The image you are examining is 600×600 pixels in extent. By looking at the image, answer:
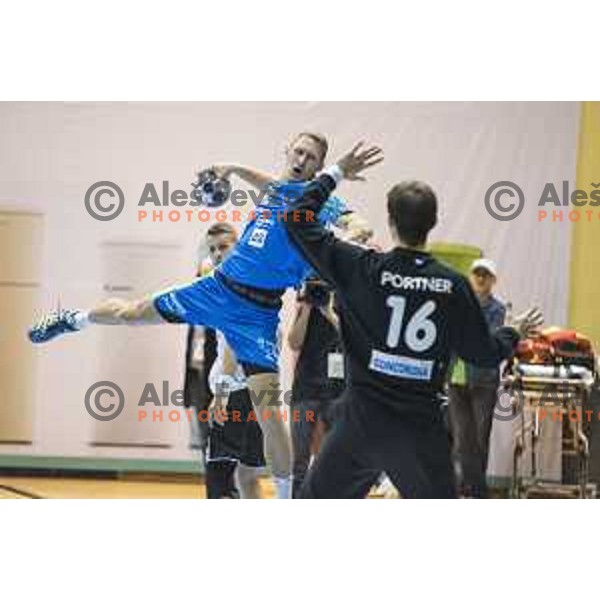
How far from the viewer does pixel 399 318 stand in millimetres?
3854

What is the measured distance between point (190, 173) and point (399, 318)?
3137mm

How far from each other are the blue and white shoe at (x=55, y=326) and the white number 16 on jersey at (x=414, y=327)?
7.86ft

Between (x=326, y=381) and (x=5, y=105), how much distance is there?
2.56 metres

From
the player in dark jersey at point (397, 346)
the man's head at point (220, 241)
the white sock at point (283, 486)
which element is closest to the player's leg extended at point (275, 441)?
the white sock at point (283, 486)

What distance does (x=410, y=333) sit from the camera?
3.86 metres

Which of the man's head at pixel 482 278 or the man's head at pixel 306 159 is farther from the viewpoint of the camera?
the man's head at pixel 482 278

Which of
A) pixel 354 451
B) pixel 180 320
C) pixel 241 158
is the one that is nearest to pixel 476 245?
pixel 241 158

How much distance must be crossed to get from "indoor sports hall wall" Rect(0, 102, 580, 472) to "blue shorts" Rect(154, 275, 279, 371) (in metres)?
1.34

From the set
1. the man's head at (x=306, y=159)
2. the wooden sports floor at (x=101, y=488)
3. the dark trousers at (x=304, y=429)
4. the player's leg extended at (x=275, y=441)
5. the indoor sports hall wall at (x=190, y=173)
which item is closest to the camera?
the player's leg extended at (x=275, y=441)

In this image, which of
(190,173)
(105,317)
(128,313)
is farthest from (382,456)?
(190,173)

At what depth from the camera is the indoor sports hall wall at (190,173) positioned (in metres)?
6.70

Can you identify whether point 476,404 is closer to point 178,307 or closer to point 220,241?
point 220,241

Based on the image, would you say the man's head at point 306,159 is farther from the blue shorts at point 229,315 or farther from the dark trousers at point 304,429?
the dark trousers at point 304,429
